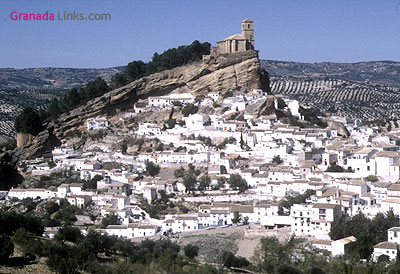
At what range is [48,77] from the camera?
141 m

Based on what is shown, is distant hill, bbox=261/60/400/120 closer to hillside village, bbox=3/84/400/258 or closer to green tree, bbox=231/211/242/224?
hillside village, bbox=3/84/400/258

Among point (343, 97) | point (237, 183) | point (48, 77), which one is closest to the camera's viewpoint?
point (237, 183)

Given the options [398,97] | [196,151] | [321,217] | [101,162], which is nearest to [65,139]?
[101,162]

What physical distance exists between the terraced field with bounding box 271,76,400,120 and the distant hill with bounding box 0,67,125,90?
137 ft

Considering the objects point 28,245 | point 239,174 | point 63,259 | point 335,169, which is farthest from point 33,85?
point 63,259

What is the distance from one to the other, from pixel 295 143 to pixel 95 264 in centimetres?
2104

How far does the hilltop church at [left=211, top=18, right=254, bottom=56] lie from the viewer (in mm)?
44438

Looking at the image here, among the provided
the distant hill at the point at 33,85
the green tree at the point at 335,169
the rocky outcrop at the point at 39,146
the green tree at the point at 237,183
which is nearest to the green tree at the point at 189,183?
the green tree at the point at 237,183

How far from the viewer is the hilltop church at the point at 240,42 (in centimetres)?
4444

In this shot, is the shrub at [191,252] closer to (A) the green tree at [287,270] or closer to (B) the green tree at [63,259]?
(A) the green tree at [287,270]

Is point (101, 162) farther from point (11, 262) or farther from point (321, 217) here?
point (11, 262)

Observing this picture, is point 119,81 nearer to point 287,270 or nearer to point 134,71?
point 134,71

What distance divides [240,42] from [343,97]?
178ft

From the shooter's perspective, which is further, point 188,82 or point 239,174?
point 188,82
